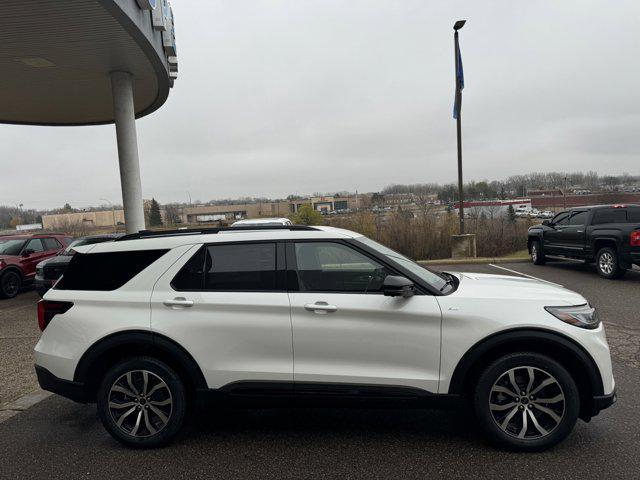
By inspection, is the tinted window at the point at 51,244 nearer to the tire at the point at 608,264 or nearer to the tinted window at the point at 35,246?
the tinted window at the point at 35,246

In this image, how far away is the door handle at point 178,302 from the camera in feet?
11.1

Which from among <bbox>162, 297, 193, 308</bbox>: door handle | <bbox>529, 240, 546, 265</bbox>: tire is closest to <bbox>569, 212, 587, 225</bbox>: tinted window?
<bbox>529, 240, 546, 265</bbox>: tire

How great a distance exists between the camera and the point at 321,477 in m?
2.95

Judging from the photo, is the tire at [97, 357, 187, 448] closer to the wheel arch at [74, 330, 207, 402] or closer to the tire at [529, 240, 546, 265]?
the wheel arch at [74, 330, 207, 402]

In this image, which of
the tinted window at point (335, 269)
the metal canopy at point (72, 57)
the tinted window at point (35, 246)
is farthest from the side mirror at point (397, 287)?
the tinted window at point (35, 246)

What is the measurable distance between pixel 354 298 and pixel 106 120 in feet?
53.7

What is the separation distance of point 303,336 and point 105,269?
1.80 metres

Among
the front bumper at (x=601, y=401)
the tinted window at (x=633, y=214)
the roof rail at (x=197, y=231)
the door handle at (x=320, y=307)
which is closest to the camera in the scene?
the front bumper at (x=601, y=401)

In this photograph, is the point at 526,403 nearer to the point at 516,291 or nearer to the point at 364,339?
the point at 516,291

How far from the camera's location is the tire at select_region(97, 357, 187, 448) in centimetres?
341

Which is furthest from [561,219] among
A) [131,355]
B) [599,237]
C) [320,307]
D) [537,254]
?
[131,355]

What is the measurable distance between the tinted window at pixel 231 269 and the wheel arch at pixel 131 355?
462mm

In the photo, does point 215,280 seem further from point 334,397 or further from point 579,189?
point 579,189

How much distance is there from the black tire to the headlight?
12.4m
